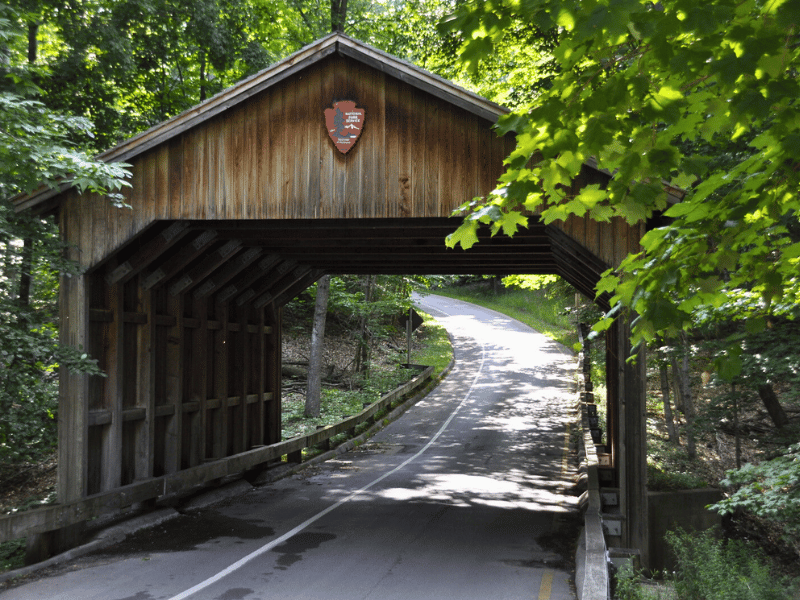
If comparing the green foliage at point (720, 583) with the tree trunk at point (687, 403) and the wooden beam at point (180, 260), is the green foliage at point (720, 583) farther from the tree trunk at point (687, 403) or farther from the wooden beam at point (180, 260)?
the wooden beam at point (180, 260)

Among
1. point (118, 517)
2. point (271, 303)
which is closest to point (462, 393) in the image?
point (271, 303)

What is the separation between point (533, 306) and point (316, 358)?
1366 inches

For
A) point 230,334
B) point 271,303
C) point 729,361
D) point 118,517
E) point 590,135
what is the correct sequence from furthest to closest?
point 271,303, point 230,334, point 118,517, point 729,361, point 590,135

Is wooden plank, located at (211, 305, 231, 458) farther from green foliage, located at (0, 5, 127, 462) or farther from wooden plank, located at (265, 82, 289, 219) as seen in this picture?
wooden plank, located at (265, 82, 289, 219)

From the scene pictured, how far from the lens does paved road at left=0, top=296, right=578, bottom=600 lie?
700cm

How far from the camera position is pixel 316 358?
64.8ft

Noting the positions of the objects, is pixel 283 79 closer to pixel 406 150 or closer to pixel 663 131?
pixel 406 150

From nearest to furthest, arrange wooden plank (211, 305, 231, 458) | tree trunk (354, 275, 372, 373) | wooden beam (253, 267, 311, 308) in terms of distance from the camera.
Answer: wooden plank (211, 305, 231, 458) < wooden beam (253, 267, 311, 308) < tree trunk (354, 275, 372, 373)

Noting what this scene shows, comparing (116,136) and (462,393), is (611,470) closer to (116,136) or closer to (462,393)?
(116,136)

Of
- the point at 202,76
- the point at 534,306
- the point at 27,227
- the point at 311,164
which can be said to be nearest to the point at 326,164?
the point at 311,164

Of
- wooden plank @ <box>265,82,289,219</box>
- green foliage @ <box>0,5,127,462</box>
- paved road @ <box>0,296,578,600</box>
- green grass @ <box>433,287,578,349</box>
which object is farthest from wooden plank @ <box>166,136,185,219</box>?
green grass @ <box>433,287,578,349</box>

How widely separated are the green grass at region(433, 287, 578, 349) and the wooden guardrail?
2351 centimetres

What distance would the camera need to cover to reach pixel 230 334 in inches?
513

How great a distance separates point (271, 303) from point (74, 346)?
6059mm
